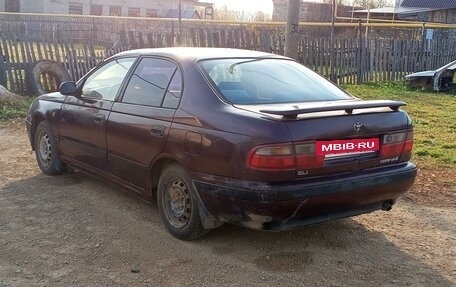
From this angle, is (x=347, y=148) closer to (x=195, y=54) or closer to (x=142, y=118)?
(x=195, y=54)

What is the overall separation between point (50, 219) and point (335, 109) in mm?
2664

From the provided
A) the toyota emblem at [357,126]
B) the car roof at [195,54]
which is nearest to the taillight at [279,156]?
the toyota emblem at [357,126]

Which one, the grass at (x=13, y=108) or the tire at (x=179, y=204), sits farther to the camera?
the grass at (x=13, y=108)

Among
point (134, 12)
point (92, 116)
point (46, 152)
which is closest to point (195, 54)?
point (92, 116)

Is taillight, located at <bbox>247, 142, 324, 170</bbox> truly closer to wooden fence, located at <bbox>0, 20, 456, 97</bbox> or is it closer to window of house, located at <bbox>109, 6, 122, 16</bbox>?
wooden fence, located at <bbox>0, 20, 456, 97</bbox>

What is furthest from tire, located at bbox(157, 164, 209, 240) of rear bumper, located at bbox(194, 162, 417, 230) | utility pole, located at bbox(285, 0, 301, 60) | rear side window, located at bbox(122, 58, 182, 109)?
utility pole, located at bbox(285, 0, 301, 60)

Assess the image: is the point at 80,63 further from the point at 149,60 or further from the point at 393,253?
the point at 393,253

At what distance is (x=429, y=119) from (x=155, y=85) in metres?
6.99

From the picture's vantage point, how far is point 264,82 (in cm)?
442

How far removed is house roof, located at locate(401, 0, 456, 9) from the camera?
36484mm

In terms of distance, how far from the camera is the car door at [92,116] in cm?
499

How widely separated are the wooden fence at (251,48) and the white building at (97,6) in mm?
28407

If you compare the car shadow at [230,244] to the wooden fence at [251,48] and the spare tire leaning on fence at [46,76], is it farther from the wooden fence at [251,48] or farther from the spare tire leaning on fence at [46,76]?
the wooden fence at [251,48]

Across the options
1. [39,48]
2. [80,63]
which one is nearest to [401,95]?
[80,63]
